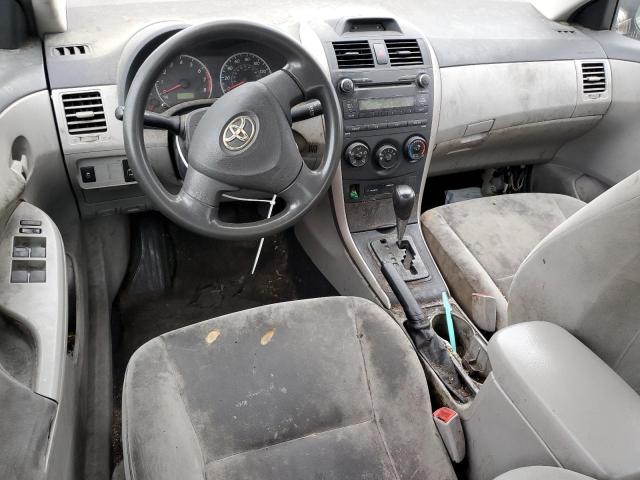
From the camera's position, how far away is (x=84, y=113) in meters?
1.61

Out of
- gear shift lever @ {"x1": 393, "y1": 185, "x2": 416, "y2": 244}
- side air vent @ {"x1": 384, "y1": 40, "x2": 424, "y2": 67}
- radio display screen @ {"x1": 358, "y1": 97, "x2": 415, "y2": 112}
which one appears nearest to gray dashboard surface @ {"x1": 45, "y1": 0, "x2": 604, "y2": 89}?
side air vent @ {"x1": 384, "y1": 40, "x2": 424, "y2": 67}

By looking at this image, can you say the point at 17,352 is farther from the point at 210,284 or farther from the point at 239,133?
the point at 210,284

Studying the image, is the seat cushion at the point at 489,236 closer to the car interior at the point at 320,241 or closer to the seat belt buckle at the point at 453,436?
the car interior at the point at 320,241

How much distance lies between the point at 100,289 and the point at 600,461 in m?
1.62

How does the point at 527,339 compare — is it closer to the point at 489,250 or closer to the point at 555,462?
the point at 555,462

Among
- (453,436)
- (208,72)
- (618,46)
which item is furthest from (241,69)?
(618,46)

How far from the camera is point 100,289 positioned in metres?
1.99

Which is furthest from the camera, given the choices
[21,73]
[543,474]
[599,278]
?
[21,73]

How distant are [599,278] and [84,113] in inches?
52.6

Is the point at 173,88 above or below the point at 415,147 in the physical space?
above

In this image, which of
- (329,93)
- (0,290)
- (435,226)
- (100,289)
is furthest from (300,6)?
(0,290)

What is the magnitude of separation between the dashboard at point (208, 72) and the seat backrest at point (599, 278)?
0.95 m

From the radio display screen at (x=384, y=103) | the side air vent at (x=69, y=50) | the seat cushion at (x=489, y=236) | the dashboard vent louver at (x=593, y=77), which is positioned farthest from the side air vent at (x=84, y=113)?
the dashboard vent louver at (x=593, y=77)

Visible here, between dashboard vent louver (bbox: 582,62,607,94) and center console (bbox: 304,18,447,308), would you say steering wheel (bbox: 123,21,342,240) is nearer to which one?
center console (bbox: 304,18,447,308)
